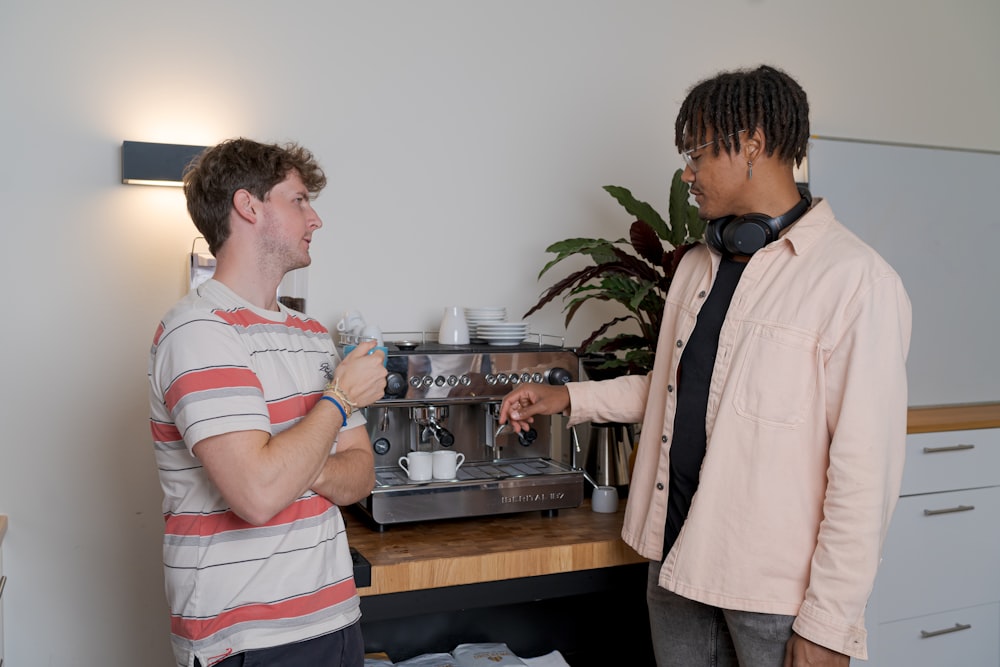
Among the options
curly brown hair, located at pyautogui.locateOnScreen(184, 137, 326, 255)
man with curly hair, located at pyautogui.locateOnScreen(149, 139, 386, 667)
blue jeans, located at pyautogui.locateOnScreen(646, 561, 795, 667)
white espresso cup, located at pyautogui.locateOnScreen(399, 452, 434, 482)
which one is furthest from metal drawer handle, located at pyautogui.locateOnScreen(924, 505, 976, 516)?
curly brown hair, located at pyautogui.locateOnScreen(184, 137, 326, 255)

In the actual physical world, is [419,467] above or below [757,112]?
below

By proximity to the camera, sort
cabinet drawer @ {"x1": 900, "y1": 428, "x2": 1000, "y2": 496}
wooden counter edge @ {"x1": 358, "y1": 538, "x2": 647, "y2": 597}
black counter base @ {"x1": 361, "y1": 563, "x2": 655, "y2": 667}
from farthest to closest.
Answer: cabinet drawer @ {"x1": 900, "y1": 428, "x2": 1000, "y2": 496} → black counter base @ {"x1": 361, "y1": 563, "x2": 655, "y2": 667} → wooden counter edge @ {"x1": 358, "y1": 538, "x2": 647, "y2": 597}

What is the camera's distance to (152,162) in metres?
2.33

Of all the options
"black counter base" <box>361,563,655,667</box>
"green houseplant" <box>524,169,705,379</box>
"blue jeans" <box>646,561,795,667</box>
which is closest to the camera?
"blue jeans" <box>646,561,795,667</box>

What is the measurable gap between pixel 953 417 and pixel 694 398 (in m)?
1.89

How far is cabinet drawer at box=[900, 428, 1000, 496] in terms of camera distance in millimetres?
2859

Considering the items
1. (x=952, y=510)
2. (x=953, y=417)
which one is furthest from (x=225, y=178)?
→ (x=953, y=417)

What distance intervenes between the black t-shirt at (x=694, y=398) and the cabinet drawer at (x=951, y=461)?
144 cm

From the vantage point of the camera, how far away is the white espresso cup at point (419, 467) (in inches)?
86.0

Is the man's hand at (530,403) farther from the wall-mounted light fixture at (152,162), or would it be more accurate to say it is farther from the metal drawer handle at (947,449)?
the metal drawer handle at (947,449)

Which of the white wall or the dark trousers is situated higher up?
the white wall

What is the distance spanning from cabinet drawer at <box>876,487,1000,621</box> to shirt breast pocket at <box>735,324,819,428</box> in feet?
5.11

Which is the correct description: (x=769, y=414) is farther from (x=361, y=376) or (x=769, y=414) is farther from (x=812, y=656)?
(x=361, y=376)

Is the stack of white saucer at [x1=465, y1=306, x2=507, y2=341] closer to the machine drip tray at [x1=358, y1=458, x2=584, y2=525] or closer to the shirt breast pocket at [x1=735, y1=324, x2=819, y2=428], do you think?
the machine drip tray at [x1=358, y1=458, x2=584, y2=525]
